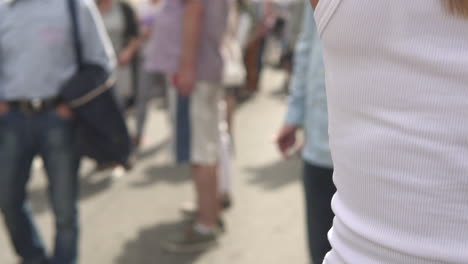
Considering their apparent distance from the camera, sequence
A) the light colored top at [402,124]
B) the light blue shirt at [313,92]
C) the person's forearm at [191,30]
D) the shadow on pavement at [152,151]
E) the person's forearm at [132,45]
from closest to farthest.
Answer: the light colored top at [402,124], the light blue shirt at [313,92], the person's forearm at [191,30], the person's forearm at [132,45], the shadow on pavement at [152,151]

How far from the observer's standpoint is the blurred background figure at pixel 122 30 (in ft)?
17.6

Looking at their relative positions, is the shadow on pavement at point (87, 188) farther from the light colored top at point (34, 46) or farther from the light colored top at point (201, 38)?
the light colored top at point (34, 46)

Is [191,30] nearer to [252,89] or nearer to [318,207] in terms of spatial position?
[318,207]

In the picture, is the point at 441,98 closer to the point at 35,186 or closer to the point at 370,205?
the point at 370,205

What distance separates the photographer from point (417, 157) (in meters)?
1.02

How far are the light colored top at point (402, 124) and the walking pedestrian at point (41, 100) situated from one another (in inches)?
82.0

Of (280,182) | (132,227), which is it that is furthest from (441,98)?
(280,182)

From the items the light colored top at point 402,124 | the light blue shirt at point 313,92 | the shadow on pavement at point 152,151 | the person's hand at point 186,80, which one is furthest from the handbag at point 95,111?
the shadow on pavement at point 152,151

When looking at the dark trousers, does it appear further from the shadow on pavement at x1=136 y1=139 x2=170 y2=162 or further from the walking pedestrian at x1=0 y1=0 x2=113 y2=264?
the shadow on pavement at x1=136 y1=139 x2=170 y2=162

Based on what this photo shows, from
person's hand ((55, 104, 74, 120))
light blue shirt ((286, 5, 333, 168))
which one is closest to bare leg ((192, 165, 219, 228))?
person's hand ((55, 104, 74, 120))

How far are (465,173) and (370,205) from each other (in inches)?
6.5

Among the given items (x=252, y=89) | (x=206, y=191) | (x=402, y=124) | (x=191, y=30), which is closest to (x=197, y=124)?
(x=206, y=191)

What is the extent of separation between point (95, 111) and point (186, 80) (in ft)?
2.31

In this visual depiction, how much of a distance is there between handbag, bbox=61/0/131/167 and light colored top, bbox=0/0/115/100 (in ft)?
0.16
